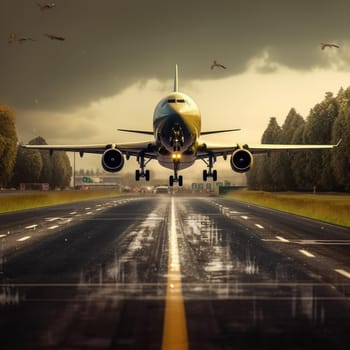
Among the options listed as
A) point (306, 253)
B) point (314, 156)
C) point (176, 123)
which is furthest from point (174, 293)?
point (314, 156)

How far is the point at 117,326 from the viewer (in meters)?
7.24

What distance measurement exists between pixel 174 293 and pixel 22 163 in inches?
4495

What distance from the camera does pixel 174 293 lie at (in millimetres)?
9555

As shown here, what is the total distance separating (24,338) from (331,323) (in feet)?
12.7

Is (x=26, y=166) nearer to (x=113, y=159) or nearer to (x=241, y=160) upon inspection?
(x=113, y=159)

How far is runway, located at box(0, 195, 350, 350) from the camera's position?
674cm

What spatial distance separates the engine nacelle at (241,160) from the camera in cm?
3512

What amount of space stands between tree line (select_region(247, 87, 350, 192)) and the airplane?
113 ft

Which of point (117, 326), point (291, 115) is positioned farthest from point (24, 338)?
point (291, 115)

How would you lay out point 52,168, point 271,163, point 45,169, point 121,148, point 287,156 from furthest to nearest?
point 52,168
point 45,169
point 271,163
point 287,156
point 121,148

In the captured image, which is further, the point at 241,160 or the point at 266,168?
the point at 266,168

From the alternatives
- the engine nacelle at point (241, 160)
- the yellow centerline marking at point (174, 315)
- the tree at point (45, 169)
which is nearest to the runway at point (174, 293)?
the yellow centerline marking at point (174, 315)

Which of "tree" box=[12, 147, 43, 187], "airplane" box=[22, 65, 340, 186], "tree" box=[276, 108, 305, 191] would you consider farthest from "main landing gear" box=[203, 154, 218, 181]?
"tree" box=[12, 147, 43, 187]

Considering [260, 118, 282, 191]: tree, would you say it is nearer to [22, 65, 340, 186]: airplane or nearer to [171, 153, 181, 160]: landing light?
[22, 65, 340, 186]: airplane
